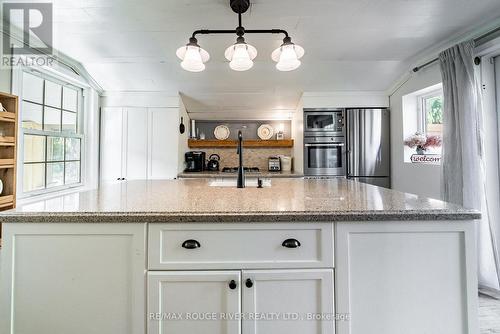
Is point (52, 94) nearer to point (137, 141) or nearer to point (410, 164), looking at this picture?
point (137, 141)

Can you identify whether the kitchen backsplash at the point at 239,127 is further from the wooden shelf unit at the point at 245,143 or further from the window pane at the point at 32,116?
the window pane at the point at 32,116

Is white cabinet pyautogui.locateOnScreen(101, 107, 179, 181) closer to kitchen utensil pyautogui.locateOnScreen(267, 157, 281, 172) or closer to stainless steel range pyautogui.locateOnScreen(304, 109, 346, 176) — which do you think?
Answer: kitchen utensil pyautogui.locateOnScreen(267, 157, 281, 172)

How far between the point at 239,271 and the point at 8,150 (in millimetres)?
2253

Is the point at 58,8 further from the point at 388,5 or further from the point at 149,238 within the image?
the point at 388,5

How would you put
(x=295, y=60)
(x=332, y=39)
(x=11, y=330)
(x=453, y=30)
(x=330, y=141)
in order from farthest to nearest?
(x=330, y=141) < (x=332, y=39) < (x=453, y=30) < (x=295, y=60) < (x=11, y=330)

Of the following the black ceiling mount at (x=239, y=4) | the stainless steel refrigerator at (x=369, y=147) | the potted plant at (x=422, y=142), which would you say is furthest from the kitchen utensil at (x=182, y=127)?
the potted plant at (x=422, y=142)

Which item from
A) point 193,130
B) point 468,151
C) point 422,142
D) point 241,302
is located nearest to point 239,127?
point 193,130

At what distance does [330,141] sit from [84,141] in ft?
10.8

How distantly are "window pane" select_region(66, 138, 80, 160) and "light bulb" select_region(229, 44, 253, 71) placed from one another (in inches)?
104

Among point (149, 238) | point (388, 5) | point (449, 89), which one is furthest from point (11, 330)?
point (449, 89)

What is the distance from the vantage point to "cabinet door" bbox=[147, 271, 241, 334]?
1.02 meters

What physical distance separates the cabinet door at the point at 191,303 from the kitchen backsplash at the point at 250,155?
3153mm

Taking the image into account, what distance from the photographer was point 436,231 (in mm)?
1050

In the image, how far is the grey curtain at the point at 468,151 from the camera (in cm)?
208
